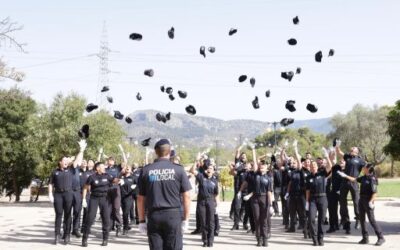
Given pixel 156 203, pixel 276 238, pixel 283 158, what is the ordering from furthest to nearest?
pixel 283 158
pixel 276 238
pixel 156 203

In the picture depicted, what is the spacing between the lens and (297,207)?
14438 mm

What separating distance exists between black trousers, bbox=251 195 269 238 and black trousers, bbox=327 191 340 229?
11.3 feet

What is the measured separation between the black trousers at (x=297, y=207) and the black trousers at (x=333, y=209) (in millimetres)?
963

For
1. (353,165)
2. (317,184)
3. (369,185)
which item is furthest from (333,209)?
(317,184)

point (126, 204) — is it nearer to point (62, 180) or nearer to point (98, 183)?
point (98, 183)

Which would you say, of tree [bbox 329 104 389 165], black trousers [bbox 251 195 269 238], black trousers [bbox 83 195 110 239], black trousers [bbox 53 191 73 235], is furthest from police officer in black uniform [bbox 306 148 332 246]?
tree [bbox 329 104 389 165]

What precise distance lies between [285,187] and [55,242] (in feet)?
23.7

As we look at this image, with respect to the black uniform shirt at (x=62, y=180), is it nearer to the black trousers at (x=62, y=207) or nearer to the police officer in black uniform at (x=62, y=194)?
the police officer in black uniform at (x=62, y=194)

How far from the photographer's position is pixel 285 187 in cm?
1655

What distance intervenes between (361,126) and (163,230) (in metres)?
91.2

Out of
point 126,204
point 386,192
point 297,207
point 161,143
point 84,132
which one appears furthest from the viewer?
point 386,192

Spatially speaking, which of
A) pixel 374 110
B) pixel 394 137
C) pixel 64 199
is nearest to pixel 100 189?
pixel 64 199

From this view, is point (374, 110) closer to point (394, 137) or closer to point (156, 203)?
point (394, 137)

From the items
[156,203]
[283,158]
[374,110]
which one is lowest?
[156,203]
